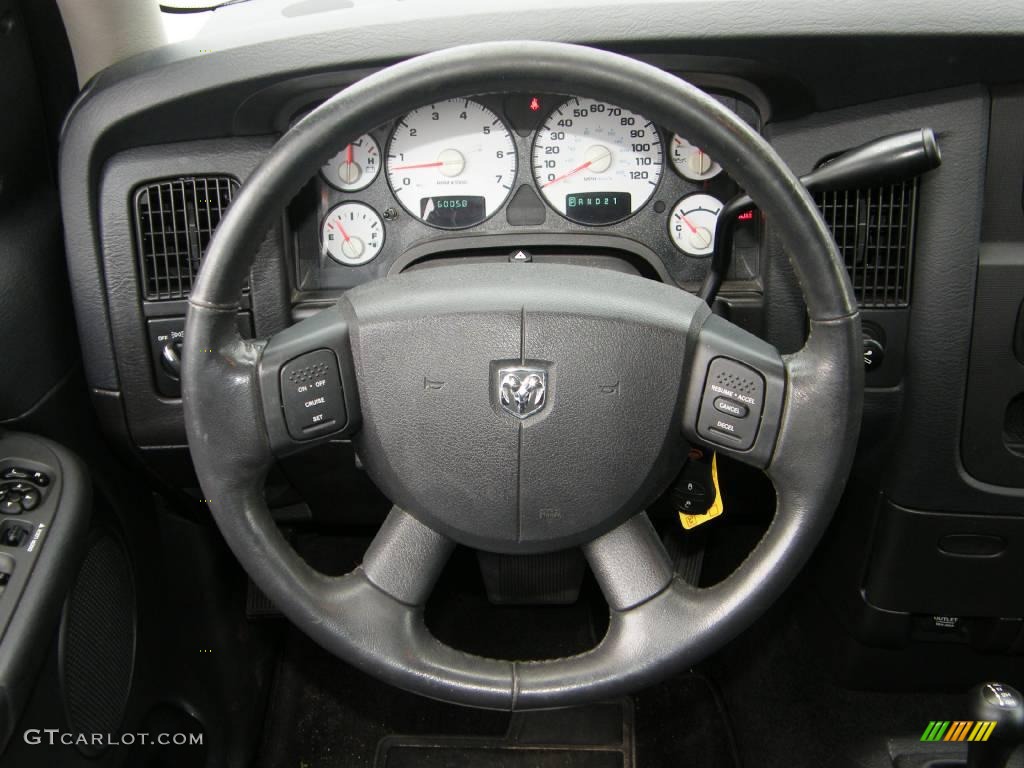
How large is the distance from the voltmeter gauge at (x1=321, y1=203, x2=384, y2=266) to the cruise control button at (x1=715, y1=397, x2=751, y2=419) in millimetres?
A: 612

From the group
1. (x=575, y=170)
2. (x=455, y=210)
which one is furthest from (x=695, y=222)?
(x=455, y=210)

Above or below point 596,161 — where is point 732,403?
below

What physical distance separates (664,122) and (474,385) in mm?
313

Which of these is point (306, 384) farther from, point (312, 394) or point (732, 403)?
point (732, 403)

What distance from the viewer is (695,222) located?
4.56ft

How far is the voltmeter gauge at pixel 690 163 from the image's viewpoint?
54.0 inches

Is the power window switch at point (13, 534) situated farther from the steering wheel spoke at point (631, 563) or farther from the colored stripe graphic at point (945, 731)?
the colored stripe graphic at point (945, 731)

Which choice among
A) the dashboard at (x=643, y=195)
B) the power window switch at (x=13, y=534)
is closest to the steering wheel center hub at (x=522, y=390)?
the dashboard at (x=643, y=195)

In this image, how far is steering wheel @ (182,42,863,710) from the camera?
3.20 ft

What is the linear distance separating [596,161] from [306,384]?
0.58m

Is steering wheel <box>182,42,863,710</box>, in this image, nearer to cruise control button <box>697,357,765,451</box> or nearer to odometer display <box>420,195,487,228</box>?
cruise control button <box>697,357,765,451</box>

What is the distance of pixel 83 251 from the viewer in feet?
4.47

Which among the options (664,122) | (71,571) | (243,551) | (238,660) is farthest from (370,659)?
(238,660)

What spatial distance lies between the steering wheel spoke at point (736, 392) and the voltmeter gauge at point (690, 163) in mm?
425
